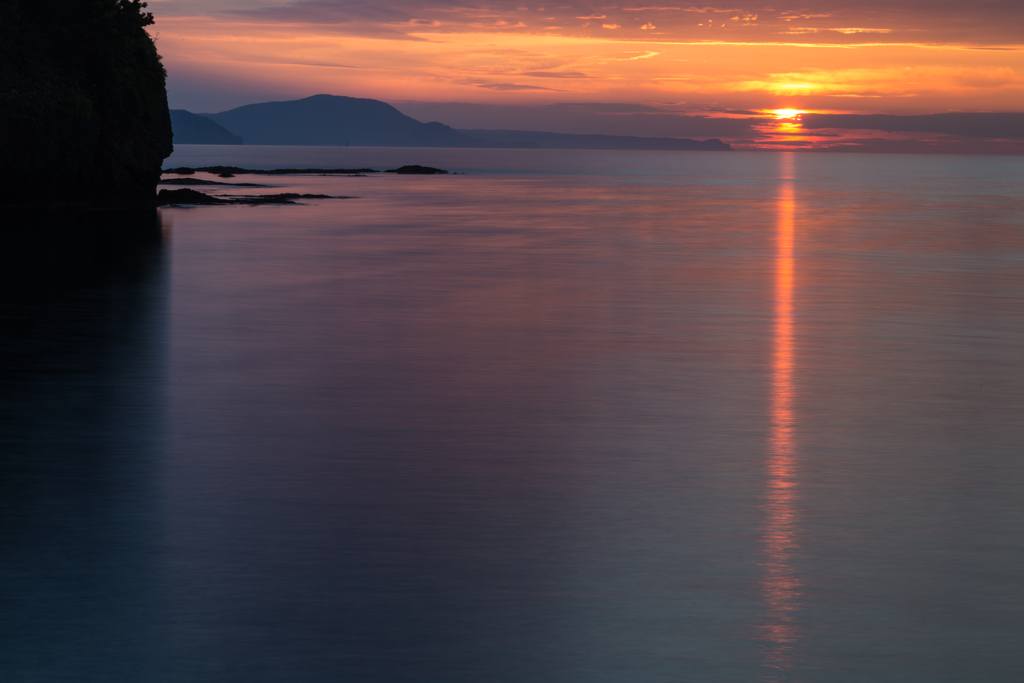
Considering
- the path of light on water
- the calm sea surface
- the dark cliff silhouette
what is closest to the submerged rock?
the dark cliff silhouette

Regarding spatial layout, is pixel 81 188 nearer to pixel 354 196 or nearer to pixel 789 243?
pixel 354 196

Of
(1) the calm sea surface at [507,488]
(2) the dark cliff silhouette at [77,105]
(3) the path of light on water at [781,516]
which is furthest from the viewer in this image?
(2) the dark cliff silhouette at [77,105]

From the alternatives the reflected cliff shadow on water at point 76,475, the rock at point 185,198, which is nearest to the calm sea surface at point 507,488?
the reflected cliff shadow on water at point 76,475

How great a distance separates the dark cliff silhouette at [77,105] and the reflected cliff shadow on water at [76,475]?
28728mm

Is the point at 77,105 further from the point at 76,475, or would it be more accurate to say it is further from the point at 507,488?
the point at 507,488

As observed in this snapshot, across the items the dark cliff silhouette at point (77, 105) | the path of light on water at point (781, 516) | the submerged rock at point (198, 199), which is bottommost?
the path of light on water at point (781, 516)

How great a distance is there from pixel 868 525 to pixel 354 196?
71.4 meters

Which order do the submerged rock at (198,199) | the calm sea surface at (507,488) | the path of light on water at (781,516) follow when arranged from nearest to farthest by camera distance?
the calm sea surface at (507,488)
the path of light on water at (781,516)
the submerged rock at (198,199)

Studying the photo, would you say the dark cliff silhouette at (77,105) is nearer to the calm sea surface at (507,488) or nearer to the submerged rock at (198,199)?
the submerged rock at (198,199)

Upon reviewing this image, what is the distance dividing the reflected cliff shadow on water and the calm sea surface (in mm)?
37

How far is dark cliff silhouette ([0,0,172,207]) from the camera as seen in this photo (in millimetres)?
49344

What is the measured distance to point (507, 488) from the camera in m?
9.66

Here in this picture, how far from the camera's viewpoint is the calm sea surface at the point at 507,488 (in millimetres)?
6418

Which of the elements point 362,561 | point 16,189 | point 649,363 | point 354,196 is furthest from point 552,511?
point 354,196
